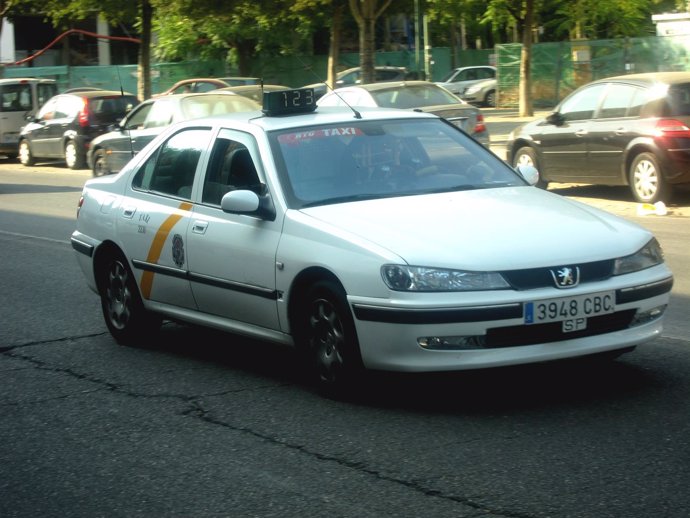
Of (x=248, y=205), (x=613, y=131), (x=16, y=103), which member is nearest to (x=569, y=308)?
(x=248, y=205)

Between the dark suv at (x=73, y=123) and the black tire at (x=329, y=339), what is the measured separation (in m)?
21.6

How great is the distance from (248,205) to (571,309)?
73.9 inches

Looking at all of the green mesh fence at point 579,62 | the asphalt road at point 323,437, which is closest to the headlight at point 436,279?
the asphalt road at point 323,437

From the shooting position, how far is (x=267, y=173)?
23.3 feet

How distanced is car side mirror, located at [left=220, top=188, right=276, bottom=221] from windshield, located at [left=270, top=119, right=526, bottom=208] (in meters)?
0.13

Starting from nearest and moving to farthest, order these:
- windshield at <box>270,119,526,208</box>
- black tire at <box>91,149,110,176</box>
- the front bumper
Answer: the front bumper → windshield at <box>270,119,526,208</box> → black tire at <box>91,149,110,176</box>

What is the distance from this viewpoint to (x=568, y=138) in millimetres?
16812

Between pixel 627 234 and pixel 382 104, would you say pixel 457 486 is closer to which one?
pixel 627 234

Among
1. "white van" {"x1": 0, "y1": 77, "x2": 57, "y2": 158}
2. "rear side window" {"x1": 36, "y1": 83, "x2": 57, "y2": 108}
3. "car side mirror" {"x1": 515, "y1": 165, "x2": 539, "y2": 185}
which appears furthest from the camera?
"rear side window" {"x1": 36, "y1": 83, "x2": 57, "y2": 108}

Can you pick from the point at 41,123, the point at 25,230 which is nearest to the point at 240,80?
the point at 41,123

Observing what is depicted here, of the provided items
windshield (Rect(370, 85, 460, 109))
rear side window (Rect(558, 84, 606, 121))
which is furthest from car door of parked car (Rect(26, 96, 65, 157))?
rear side window (Rect(558, 84, 606, 121))

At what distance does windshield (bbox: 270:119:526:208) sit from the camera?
7012 millimetres

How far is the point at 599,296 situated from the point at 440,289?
2.49ft

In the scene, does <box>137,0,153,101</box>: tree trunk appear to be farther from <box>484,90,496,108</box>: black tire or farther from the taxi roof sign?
the taxi roof sign
